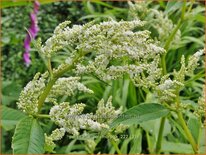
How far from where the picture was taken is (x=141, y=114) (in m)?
1.11

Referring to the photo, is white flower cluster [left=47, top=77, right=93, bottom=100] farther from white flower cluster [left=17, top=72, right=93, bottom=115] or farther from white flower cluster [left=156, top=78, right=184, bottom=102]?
white flower cluster [left=156, top=78, right=184, bottom=102]

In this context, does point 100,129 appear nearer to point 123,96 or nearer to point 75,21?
point 123,96

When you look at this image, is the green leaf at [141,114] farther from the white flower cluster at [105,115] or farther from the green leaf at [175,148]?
the green leaf at [175,148]

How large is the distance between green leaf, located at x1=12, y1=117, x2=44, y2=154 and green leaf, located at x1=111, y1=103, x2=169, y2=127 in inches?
6.4

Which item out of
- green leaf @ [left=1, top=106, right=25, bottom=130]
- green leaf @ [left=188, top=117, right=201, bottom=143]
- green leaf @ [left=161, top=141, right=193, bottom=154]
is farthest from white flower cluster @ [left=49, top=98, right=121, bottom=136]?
green leaf @ [left=161, top=141, right=193, bottom=154]

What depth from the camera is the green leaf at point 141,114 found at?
1.07 metres

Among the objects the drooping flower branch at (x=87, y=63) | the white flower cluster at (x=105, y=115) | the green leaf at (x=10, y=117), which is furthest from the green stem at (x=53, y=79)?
the green leaf at (x=10, y=117)

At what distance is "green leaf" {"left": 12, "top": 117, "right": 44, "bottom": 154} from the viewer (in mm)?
965

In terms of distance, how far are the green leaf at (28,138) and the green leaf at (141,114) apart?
0.53 feet

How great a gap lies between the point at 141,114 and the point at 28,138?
271 millimetres

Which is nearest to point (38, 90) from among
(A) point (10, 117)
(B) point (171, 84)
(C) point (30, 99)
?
(C) point (30, 99)

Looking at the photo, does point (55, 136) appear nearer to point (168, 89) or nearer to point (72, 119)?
point (72, 119)

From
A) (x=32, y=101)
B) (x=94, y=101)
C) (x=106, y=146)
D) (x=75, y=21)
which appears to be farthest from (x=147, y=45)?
(x=75, y=21)

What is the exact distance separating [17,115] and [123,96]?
2.09 meters
